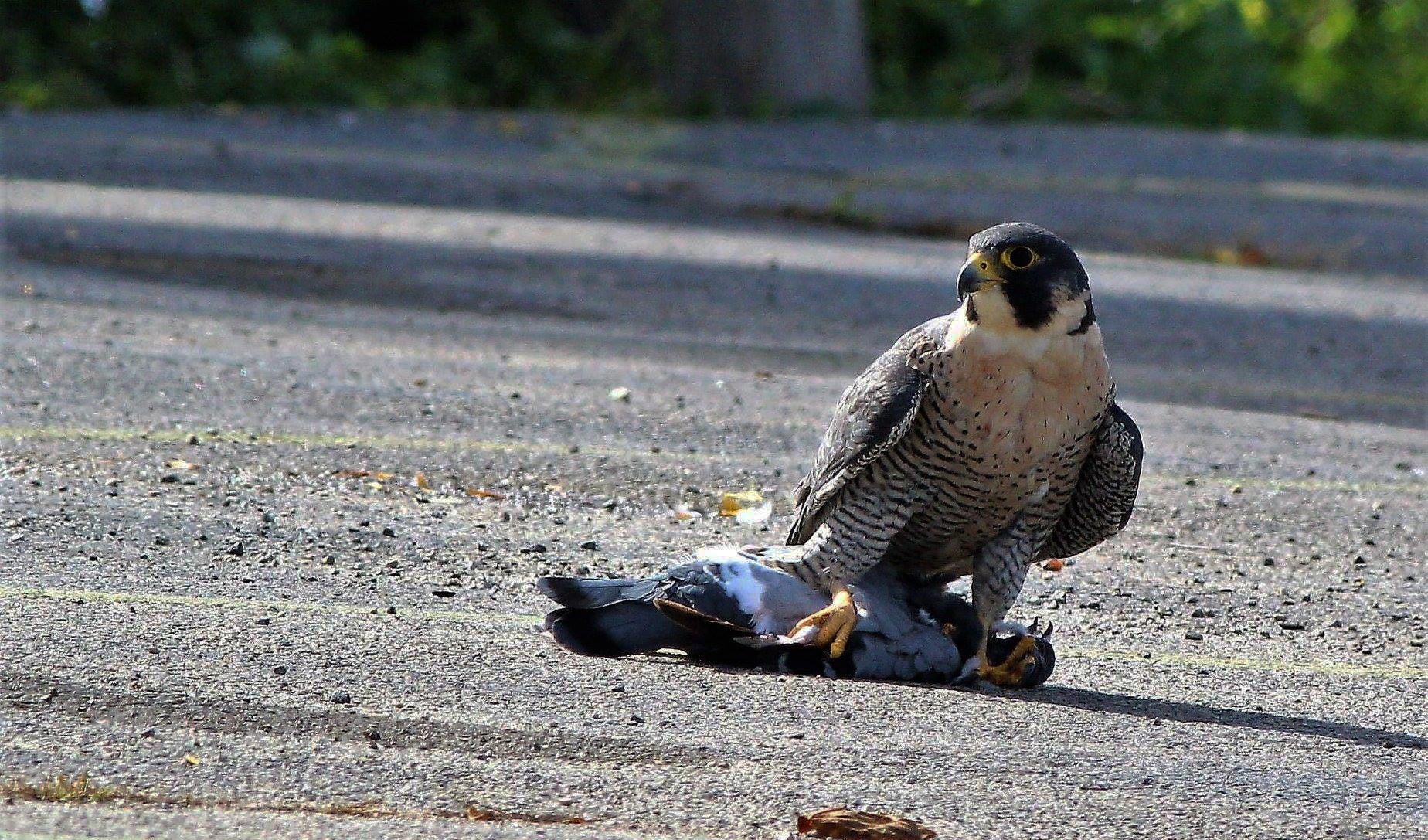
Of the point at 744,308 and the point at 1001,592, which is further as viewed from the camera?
the point at 744,308

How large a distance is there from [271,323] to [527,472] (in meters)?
2.96

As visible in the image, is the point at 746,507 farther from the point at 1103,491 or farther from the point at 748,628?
the point at 1103,491

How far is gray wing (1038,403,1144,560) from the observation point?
454cm

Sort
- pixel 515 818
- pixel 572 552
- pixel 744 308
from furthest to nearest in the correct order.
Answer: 1. pixel 744 308
2. pixel 572 552
3. pixel 515 818

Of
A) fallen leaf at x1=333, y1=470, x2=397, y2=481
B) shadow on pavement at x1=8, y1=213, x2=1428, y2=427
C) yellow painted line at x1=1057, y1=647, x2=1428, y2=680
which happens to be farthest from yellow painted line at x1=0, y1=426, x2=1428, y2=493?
yellow painted line at x1=1057, y1=647, x2=1428, y2=680

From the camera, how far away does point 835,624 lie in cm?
457

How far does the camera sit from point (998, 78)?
19.8 m

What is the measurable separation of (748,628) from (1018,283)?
3.55 ft

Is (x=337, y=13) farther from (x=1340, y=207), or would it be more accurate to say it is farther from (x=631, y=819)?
(x=631, y=819)

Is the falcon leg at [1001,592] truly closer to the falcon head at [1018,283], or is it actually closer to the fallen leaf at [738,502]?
the falcon head at [1018,283]

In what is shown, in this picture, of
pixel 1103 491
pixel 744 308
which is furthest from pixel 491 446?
pixel 744 308

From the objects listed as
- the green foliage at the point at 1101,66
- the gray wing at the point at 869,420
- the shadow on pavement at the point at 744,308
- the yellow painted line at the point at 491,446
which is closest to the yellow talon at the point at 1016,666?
the gray wing at the point at 869,420

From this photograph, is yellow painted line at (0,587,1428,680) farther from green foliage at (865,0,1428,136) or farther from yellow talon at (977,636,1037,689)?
green foliage at (865,0,1428,136)

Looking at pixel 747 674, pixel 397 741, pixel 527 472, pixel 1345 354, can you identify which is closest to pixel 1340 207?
pixel 1345 354
